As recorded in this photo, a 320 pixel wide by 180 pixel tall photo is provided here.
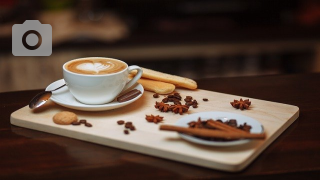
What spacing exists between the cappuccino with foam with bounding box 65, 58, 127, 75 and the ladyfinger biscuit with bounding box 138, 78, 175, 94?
139mm

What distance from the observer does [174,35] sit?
119 inches

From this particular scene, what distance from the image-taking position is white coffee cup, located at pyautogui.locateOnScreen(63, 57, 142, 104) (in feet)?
4.23

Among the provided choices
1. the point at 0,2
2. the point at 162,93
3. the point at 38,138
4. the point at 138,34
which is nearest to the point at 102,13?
the point at 138,34

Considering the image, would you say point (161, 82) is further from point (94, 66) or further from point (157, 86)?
point (94, 66)

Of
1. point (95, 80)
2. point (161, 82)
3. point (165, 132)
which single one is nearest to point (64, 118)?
point (95, 80)

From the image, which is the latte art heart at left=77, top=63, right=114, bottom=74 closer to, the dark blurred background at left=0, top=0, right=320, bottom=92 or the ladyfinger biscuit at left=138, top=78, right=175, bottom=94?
the ladyfinger biscuit at left=138, top=78, right=175, bottom=94

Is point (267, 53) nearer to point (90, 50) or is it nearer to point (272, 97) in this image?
point (90, 50)

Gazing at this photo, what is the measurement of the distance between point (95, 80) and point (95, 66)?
0.07 metres

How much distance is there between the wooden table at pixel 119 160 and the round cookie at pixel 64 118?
39mm

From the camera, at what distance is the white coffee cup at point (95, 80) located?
4.23 feet

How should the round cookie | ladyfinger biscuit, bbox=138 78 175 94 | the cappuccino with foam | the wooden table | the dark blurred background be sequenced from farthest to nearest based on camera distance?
the dark blurred background, ladyfinger biscuit, bbox=138 78 175 94, the cappuccino with foam, the round cookie, the wooden table

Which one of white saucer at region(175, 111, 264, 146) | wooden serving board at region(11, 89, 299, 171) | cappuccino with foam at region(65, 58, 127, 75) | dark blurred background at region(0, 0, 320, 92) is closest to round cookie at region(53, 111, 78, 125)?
wooden serving board at region(11, 89, 299, 171)

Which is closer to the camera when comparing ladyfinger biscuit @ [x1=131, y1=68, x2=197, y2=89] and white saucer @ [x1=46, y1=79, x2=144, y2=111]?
white saucer @ [x1=46, y1=79, x2=144, y2=111]

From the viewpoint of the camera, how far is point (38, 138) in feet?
3.91
